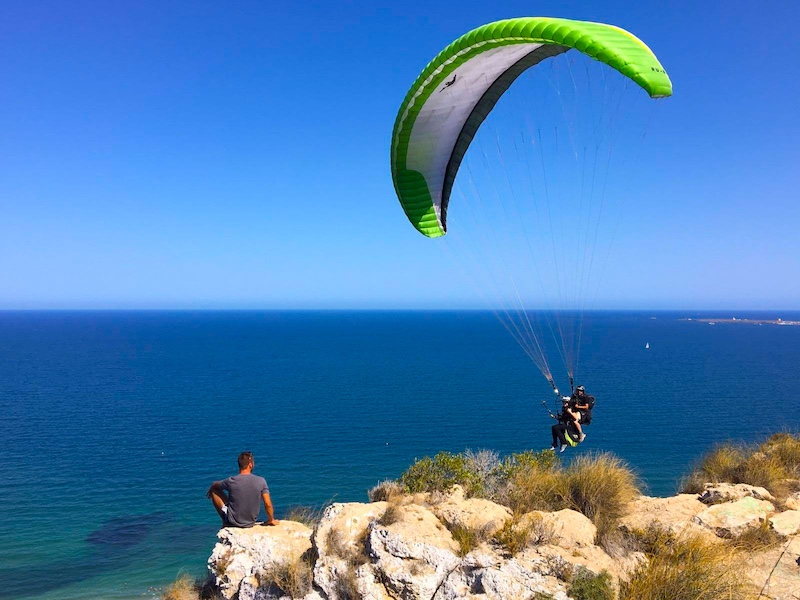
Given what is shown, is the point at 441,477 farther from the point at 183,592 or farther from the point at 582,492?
the point at 183,592

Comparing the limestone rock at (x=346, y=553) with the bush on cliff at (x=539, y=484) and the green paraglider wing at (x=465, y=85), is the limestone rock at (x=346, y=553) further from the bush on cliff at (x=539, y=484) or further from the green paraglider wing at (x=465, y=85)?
the green paraglider wing at (x=465, y=85)

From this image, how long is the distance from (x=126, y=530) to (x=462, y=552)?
20261 mm

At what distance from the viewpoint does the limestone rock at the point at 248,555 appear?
21.6 ft

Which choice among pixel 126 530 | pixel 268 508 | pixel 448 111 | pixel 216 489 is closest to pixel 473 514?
pixel 268 508

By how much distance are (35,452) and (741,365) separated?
78.8m

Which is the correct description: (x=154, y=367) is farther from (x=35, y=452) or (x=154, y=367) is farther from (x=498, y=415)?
(x=498, y=415)

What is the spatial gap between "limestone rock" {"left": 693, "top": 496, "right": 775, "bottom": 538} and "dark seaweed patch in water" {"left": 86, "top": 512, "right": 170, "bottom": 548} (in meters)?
20.5

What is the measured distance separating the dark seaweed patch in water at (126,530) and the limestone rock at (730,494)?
803 inches

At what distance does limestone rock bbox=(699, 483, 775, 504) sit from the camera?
8.05 metres

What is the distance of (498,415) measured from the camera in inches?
1559

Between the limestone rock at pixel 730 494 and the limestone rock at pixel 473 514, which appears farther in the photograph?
the limestone rock at pixel 730 494

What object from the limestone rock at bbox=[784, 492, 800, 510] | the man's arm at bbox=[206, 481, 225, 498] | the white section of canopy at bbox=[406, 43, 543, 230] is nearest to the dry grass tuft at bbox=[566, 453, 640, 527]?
the limestone rock at bbox=[784, 492, 800, 510]

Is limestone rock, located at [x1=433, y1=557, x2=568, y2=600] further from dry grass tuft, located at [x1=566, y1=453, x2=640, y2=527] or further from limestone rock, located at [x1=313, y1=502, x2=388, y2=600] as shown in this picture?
dry grass tuft, located at [x1=566, y1=453, x2=640, y2=527]

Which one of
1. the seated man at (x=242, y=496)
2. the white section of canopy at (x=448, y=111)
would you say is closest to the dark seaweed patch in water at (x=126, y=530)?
the seated man at (x=242, y=496)
